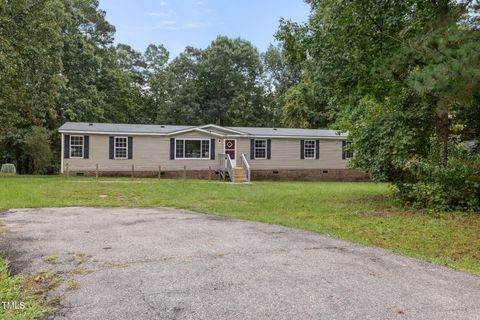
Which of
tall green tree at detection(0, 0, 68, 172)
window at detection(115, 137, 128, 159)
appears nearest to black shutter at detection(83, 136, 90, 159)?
window at detection(115, 137, 128, 159)

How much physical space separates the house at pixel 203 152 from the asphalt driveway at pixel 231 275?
13.4 meters

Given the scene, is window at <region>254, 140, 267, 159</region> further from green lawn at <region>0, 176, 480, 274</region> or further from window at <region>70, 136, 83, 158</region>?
window at <region>70, 136, 83, 158</region>

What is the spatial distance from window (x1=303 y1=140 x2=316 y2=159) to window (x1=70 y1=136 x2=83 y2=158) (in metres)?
12.3

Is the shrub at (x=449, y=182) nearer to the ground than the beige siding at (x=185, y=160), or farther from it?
nearer to the ground

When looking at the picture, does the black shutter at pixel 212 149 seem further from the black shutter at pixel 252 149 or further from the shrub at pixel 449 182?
the shrub at pixel 449 182

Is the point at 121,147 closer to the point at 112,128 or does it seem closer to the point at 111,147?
the point at 111,147

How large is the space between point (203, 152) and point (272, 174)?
13.9 feet

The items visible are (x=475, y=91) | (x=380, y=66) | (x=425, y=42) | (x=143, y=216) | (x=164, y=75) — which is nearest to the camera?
(x=475, y=91)

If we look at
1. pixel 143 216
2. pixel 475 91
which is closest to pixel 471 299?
pixel 475 91

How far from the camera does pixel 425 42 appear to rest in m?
7.34

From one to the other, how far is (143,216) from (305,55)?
6.60m

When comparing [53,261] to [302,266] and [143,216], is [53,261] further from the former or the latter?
[143,216]

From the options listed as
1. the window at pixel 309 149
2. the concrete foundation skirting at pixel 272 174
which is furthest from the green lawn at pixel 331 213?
the window at pixel 309 149

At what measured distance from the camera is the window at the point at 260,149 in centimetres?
2250
